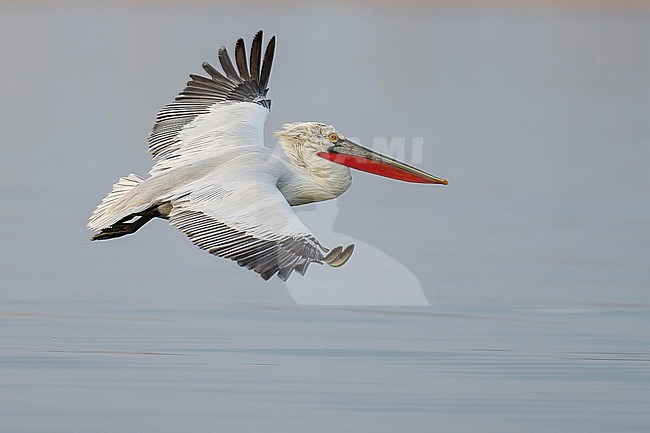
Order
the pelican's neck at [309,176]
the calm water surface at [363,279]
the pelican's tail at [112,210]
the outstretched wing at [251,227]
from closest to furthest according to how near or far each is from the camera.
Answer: the outstretched wing at [251,227] → the calm water surface at [363,279] → the pelican's tail at [112,210] → the pelican's neck at [309,176]

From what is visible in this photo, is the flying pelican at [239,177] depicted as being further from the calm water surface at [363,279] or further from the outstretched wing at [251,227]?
the calm water surface at [363,279]

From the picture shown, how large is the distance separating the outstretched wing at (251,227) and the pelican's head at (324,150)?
61cm

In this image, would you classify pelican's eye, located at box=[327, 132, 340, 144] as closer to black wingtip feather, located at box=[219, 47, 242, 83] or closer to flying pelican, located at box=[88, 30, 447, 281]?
flying pelican, located at box=[88, 30, 447, 281]

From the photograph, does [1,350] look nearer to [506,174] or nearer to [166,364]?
[166,364]

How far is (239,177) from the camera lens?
6.16 metres

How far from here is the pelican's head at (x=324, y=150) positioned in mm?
6859

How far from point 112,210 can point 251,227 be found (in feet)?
2.76

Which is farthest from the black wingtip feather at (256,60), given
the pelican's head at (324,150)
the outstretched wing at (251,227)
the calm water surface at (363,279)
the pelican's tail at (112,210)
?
the outstretched wing at (251,227)

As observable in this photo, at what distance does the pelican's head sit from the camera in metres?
6.86

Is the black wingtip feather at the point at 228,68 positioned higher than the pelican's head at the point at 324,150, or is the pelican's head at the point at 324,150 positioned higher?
the black wingtip feather at the point at 228,68

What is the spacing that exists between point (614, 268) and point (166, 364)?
7.82 feet

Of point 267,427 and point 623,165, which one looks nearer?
point 267,427

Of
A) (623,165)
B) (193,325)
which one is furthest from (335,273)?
(623,165)

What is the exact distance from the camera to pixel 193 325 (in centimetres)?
669
